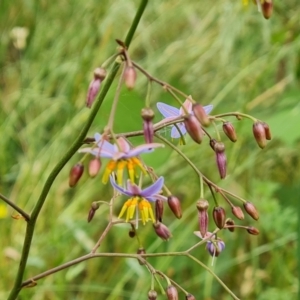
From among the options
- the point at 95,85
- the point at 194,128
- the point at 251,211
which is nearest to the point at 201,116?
the point at 194,128

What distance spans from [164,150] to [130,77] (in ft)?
3.90

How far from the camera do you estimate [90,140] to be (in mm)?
912

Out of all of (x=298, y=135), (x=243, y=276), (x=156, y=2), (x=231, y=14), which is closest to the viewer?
(x=298, y=135)

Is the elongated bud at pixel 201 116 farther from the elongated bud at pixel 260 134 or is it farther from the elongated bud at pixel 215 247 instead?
the elongated bud at pixel 215 247

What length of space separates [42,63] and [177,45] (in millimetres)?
627

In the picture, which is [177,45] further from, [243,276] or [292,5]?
[243,276]

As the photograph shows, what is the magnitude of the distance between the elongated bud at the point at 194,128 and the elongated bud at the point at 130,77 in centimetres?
9

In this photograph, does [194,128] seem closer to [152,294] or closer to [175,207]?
[175,207]

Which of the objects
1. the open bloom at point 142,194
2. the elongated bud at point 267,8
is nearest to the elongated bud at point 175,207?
the open bloom at point 142,194

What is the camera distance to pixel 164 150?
1.96 m

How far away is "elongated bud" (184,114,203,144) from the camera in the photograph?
79 centimetres

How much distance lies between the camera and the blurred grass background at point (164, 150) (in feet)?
6.81


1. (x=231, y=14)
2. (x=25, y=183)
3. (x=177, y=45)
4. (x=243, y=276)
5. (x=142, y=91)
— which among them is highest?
(x=231, y=14)

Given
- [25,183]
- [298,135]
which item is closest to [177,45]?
[25,183]
